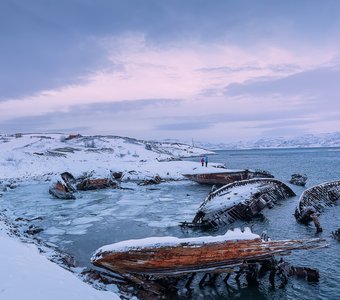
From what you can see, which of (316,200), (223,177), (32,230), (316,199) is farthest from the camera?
(223,177)

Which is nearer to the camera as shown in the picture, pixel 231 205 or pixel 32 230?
pixel 32 230

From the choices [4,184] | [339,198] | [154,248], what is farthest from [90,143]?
[154,248]

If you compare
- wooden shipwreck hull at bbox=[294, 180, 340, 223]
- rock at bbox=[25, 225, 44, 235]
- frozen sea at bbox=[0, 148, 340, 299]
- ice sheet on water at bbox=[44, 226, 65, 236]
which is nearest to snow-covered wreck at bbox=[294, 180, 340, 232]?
wooden shipwreck hull at bbox=[294, 180, 340, 223]

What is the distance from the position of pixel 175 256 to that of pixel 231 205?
11.9 metres

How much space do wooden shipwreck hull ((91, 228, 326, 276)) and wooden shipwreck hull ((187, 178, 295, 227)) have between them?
8.30 m

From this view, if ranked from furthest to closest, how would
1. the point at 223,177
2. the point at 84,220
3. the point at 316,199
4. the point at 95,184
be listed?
1. the point at 223,177
2. the point at 95,184
3. the point at 316,199
4. the point at 84,220

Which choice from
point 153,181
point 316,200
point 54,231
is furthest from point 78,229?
point 153,181

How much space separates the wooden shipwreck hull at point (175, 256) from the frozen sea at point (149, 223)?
37.0 inches

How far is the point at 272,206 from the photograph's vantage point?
27500 millimetres

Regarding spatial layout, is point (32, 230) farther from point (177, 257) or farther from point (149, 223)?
point (177, 257)

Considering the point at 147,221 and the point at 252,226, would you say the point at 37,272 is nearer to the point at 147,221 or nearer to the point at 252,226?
the point at 147,221

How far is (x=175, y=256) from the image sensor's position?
11.2m

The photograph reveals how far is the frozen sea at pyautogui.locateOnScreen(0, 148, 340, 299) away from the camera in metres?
11.5

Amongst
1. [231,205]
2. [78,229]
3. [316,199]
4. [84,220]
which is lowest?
[84,220]
